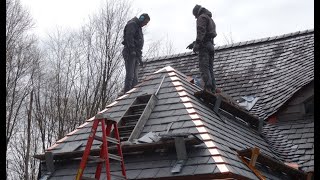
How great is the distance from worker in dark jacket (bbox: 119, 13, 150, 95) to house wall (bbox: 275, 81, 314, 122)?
11.4ft

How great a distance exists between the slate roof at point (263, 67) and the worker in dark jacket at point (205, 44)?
1.91 meters

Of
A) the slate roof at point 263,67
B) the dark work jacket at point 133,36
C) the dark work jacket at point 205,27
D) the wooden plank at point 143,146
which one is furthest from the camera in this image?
the slate roof at point 263,67

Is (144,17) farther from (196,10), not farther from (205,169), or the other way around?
(205,169)

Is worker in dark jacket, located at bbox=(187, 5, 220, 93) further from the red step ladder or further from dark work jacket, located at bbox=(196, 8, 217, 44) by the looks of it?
the red step ladder

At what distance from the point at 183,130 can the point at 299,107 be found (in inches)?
158

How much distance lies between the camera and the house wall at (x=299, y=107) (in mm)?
10500

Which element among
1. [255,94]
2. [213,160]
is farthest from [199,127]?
[255,94]

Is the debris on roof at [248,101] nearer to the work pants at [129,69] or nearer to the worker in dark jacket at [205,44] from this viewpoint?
the worker in dark jacket at [205,44]

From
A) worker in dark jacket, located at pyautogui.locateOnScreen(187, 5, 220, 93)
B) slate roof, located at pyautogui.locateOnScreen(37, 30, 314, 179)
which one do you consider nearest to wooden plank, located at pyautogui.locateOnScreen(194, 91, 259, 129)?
slate roof, located at pyautogui.locateOnScreen(37, 30, 314, 179)

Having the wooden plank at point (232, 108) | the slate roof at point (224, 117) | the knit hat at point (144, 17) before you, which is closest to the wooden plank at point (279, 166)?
the slate roof at point (224, 117)

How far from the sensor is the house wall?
10500 millimetres

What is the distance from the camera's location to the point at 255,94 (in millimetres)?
11781

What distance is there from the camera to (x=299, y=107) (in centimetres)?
→ 1060
